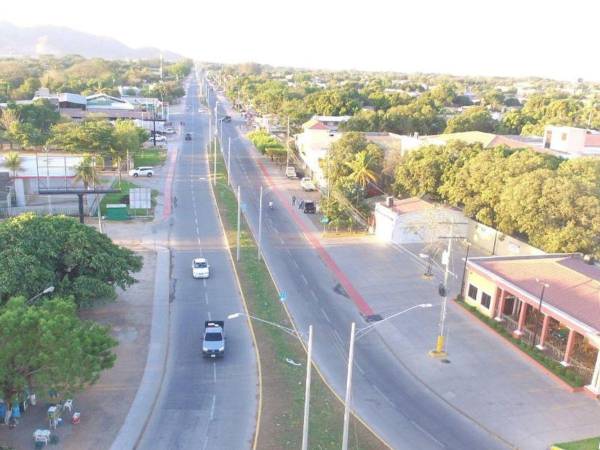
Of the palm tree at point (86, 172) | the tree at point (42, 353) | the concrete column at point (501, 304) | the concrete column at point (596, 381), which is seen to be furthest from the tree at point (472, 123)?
the tree at point (42, 353)

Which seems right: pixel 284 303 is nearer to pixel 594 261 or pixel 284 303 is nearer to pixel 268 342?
pixel 268 342

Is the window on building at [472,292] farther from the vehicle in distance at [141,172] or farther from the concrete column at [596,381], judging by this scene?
the vehicle in distance at [141,172]

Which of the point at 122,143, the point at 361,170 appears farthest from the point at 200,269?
the point at 122,143

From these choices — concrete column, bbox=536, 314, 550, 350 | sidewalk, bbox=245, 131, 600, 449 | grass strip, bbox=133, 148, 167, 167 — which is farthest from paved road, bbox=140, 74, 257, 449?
grass strip, bbox=133, 148, 167, 167

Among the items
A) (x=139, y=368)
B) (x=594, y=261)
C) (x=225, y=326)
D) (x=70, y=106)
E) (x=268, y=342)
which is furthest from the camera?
(x=70, y=106)

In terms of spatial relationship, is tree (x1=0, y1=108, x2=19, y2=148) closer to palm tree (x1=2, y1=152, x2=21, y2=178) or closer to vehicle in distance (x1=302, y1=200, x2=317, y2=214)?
palm tree (x1=2, y1=152, x2=21, y2=178)

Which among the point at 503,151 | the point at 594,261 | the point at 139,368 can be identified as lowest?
the point at 139,368

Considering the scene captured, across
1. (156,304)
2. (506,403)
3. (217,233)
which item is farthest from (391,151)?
(506,403)
